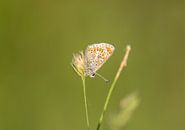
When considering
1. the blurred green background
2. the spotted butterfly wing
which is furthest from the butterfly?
the blurred green background

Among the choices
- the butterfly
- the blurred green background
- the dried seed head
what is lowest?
the blurred green background

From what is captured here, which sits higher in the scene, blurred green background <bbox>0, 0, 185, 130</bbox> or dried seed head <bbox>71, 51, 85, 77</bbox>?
dried seed head <bbox>71, 51, 85, 77</bbox>

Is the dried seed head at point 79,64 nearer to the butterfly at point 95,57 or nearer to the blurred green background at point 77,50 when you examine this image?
the butterfly at point 95,57

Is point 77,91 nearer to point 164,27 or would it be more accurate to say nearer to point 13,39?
point 13,39

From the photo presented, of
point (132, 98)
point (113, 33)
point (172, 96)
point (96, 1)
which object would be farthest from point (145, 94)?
point (132, 98)

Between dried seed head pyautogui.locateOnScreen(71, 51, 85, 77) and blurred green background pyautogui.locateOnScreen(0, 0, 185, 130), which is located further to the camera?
blurred green background pyautogui.locateOnScreen(0, 0, 185, 130)

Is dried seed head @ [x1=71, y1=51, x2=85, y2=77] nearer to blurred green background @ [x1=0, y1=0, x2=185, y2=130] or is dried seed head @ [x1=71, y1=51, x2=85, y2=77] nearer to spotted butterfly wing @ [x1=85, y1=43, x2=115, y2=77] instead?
spotted butterfly wing @ [x1=85, y1=43, x2=115, y2=77]
